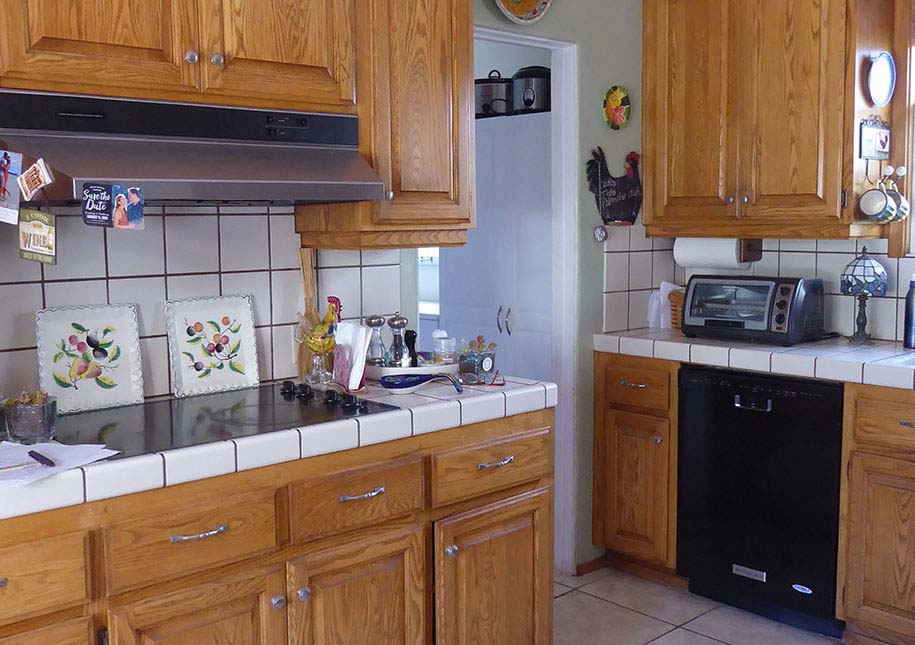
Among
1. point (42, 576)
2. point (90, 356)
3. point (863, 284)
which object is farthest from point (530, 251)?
point (42, 576)

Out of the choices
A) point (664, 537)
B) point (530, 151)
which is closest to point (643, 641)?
point (664, 537)

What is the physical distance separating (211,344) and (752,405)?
1.80 meters

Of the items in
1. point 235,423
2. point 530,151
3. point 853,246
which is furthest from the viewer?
point 530,151

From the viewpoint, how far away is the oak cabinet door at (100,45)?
76.8 inches

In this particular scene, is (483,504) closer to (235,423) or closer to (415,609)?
(415,609)

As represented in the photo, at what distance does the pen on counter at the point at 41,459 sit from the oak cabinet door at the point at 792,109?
98.3 inches

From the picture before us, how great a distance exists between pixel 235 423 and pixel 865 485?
1966 mm

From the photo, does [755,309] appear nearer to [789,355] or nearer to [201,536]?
[789,355]

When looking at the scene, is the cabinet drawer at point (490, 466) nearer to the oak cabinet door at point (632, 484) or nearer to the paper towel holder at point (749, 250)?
the oak cabinet door at point (632, 484)

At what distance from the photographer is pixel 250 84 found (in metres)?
2.29

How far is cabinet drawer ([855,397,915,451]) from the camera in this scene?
289cm

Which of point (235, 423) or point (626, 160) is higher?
point (626, 160)

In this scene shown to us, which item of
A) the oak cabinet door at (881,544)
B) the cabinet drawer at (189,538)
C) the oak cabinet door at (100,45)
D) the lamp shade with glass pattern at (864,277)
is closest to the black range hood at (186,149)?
the oak cabinet door at (100,45)

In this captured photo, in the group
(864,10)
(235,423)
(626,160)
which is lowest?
(235,423)
